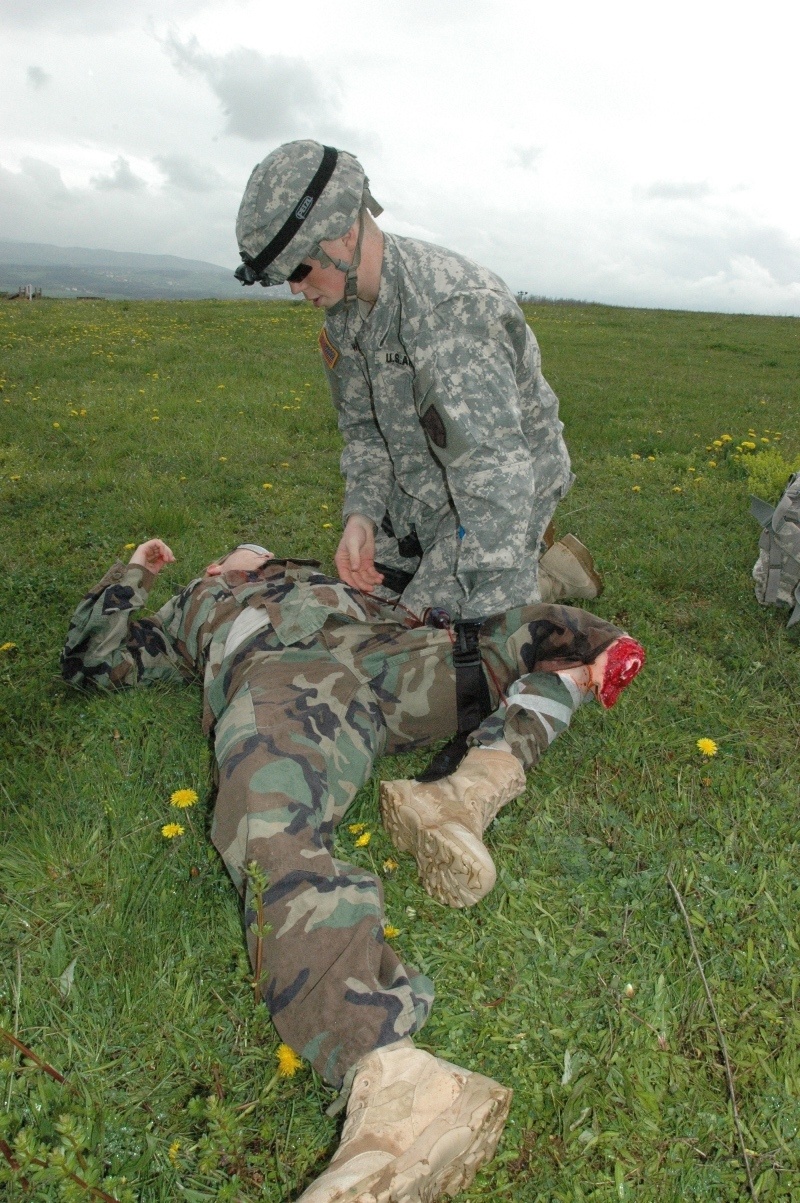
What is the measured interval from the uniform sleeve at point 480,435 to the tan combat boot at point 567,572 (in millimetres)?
1189

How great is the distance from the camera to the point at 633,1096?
Result: 6.65ft

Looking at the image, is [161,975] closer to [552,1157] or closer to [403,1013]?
[403,1013]

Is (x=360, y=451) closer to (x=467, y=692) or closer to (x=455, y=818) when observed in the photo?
(x=467, y=692)

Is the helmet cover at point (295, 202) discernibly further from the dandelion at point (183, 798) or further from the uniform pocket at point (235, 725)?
the dandelion at point (183, 798)

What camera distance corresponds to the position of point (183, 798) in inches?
116

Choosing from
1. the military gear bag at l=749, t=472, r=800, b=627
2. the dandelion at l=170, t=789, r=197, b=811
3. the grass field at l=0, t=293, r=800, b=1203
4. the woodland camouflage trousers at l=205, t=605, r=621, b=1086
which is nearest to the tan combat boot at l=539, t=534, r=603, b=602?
the grass field at l=0, t=293, r=800, b=1203

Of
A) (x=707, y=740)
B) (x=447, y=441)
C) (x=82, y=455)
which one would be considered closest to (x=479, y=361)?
(x=447, y=441)

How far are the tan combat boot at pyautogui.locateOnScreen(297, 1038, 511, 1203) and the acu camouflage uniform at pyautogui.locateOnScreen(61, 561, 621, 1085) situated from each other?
0.11m

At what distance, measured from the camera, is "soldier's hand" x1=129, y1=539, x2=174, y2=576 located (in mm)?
4148

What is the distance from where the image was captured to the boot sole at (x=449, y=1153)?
5.65 feet

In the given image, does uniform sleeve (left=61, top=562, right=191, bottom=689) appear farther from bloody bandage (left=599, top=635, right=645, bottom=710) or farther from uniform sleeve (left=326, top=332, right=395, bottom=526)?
bloody bandage (left=599, top=635, right=645, bottom=710)

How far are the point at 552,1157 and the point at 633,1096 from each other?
10.7 inches

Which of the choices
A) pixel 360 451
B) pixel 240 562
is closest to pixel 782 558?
pixel 360 451

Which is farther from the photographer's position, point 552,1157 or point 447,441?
point 447,441
